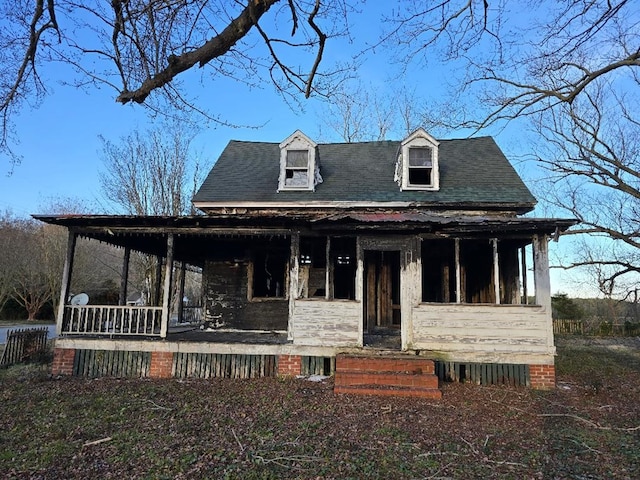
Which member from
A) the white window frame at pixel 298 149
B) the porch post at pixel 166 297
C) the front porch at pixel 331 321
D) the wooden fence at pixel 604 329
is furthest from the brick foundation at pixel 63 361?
the wooden fence at pixel 604 329

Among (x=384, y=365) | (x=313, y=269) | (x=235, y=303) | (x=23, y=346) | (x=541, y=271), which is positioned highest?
(x=313, y=269)

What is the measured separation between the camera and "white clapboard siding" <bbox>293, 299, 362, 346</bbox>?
9.35 metres

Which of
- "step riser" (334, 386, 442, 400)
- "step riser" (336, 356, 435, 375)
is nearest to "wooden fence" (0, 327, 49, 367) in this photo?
"step riser" (336, 356, 435, 375)

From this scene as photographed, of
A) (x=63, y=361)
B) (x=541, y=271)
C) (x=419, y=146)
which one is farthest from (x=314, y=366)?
(x=419, y=146)

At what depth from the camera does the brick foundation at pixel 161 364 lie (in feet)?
31.3

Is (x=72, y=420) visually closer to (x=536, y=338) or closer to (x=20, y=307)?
(x=536, y=338)

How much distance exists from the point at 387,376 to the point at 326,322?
1.87 meters

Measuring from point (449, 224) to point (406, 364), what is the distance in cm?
329

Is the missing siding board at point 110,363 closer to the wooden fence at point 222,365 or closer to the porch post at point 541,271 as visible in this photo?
the wooden fence at point 222,365

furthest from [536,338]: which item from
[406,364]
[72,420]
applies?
[72,420]

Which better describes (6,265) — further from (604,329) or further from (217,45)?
(604,329)

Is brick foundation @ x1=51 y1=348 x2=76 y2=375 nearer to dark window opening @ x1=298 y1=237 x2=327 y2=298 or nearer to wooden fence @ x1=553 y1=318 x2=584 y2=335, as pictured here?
dark window opening @ x1=298 y1=237 x2=327 y2=298

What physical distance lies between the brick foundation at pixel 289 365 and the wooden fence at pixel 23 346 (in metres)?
7.42

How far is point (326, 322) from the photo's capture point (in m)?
9.44
